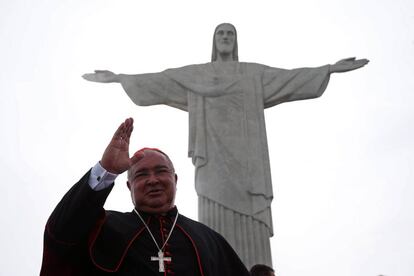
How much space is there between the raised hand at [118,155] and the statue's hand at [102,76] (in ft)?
17.1

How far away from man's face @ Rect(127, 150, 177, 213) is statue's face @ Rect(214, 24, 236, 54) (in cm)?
547

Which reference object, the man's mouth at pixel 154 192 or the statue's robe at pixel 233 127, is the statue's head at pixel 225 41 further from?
the man's mouth at pixel 154 192

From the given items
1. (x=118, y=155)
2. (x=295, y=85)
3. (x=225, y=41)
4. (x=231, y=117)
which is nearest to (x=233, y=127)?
(x=231, y=117)

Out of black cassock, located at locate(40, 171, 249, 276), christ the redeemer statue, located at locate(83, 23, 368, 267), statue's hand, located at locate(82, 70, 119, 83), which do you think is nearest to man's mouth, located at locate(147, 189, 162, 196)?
black cassock, located at locate(40, 171, 249, 276)

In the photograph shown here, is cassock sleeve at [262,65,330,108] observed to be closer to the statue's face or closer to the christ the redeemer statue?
the christ the redeemer statue

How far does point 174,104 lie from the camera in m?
7.29

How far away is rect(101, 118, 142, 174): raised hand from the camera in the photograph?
1.85m

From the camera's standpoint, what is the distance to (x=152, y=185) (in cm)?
218

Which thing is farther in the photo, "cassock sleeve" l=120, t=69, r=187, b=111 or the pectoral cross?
"cassock sleeve" l=120, t=69, r=187, b=111

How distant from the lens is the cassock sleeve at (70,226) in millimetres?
1818

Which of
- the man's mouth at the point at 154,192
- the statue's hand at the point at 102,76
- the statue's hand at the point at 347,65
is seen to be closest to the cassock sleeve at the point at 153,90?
the statue's hand at the point at 102,76

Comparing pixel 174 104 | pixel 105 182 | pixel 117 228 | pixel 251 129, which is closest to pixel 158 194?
pixel 117 228

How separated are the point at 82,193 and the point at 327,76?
19.7 ft

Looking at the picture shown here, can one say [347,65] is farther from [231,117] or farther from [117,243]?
[117,243]
